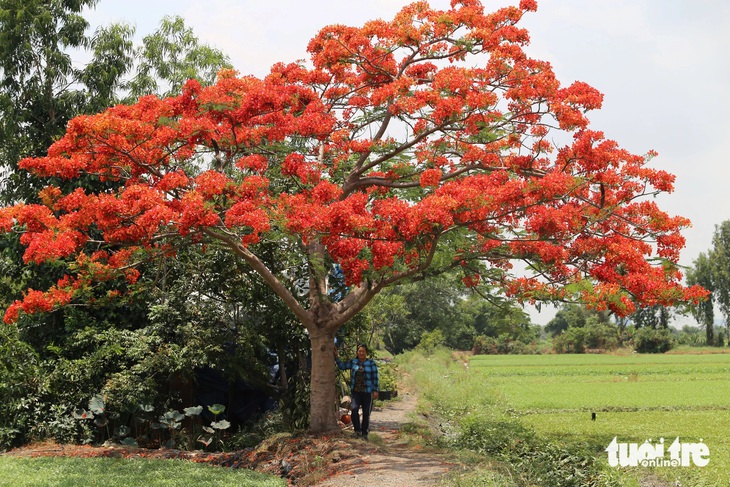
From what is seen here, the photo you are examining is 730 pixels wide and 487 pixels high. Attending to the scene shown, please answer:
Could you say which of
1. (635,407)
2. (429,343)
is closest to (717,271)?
(429,343)

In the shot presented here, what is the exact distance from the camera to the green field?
10155mm

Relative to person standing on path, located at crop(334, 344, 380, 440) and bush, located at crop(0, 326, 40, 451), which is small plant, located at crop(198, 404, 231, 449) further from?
bush, located at crop(0, 326, 40, 451)

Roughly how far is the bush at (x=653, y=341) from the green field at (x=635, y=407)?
1852 centimetres

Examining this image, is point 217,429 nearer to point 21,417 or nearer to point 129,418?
point 129,418

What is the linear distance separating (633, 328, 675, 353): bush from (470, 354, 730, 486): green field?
18518 mm

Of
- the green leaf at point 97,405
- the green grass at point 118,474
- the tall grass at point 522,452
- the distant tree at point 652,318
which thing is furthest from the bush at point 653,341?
the green grass at point 118,474

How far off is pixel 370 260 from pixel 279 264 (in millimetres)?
3410

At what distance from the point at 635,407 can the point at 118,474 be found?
11655 millimetres

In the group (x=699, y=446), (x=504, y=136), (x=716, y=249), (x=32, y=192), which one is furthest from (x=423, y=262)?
(x=716, y=249)

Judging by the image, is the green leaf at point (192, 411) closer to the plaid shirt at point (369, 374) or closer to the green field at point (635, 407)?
the plaid shirt at point (369, 374)

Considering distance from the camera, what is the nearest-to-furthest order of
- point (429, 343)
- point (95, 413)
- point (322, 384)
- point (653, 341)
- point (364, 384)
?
point (364, 384) < point (322, 384) < point (95, 413) < point (429, 343) < point (653, 341)

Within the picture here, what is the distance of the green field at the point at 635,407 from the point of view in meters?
10.2

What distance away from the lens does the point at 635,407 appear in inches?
621

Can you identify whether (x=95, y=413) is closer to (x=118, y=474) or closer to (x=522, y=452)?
(x=118, y=474)
